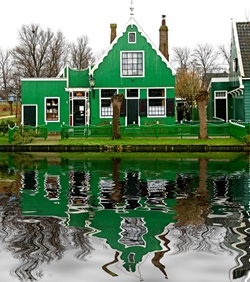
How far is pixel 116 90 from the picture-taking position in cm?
3697

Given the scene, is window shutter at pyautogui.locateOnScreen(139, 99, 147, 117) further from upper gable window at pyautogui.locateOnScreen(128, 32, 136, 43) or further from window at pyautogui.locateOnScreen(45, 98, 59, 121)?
window at pyautogui.locateOnScreen(45, 98, 59, 121)

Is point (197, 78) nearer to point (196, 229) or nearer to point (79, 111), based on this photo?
point (79, 111)

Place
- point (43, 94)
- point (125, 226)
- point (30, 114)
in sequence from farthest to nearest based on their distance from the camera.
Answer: point (30, 114), point (43, 94), point (125, 226)

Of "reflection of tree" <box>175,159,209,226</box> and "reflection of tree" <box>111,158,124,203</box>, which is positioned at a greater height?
"reflection of tree" <box>111,158,124,203</box>

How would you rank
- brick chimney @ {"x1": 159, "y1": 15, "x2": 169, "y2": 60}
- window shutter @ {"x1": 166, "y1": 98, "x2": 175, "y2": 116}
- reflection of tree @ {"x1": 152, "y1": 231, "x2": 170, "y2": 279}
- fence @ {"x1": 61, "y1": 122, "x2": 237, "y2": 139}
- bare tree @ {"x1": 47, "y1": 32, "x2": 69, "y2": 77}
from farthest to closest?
bare tree @ {"x1": 47, "y1": 32, "x2": 69, "y2": 77}
brick chimney @ {"x1": 159, "y1": 15, "x2": 169, "y2": 60}
window shutter @ {"x1": 166, "y1": 98, "x2": 175, "y2": 116}
fence @ {"x1": 61, "y1": 122, "x2": 237, "y2": 139}
reflection of tree @ {"x1": 152, "y1": 231, "x2": 170, "y2": 279}

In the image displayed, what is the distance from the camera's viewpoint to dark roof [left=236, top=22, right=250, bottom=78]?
34469mm

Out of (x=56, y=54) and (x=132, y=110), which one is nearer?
(x=132, y=110)

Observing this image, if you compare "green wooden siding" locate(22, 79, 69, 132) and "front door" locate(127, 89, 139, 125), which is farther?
"green wooden siding" locate(22, 79, 69, 132)

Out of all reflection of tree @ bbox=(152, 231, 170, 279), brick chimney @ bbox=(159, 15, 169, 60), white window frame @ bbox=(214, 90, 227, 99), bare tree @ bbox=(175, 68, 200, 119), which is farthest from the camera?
bare tree @ bbox=(175, 68, 200, 119)

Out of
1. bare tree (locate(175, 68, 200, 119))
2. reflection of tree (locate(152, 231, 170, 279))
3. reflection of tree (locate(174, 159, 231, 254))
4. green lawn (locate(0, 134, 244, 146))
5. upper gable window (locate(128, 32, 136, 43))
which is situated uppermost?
upper gable window (locate(128, 32, 136, 43))

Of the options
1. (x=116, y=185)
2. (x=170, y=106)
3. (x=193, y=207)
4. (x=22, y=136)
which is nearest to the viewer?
(x=193, y=207)

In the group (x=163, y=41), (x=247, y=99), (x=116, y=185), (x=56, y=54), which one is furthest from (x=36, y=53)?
(x=116, y=185)

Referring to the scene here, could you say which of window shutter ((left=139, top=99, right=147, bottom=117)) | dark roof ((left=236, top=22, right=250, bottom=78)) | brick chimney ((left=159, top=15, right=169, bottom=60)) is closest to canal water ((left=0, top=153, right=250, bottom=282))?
dark roof ((left=236, top=22, right=250, bottom=78))

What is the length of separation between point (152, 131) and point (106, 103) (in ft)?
19.9
